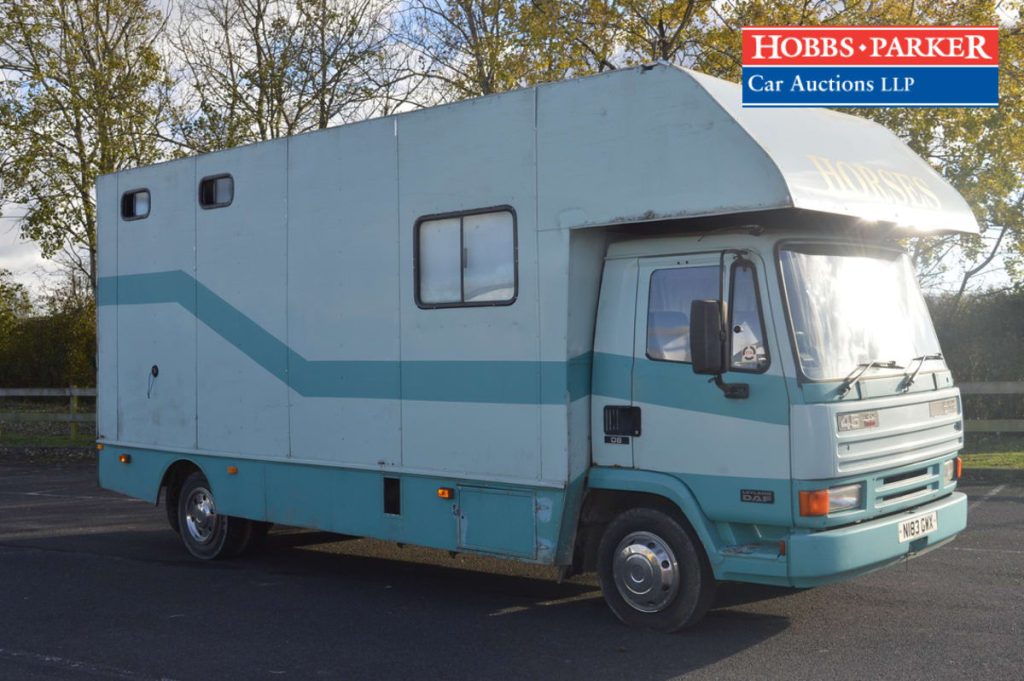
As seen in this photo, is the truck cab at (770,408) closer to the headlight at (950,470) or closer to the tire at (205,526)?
the headlight at (950,470)

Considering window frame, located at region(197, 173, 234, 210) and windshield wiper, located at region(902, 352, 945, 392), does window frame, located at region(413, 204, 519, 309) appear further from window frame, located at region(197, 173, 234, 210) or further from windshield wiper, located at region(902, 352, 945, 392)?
windshield wiper, located at region(902, 352, 945, 392)

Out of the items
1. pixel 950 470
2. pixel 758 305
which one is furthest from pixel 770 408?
pixel 950 470

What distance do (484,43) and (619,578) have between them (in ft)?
47.0

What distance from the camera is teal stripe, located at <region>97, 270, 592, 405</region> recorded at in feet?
24.4

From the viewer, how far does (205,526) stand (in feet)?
33.2

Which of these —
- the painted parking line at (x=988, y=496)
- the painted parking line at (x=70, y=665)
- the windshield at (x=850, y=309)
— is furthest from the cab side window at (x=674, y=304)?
the painted parking line at (x=988, y=496)

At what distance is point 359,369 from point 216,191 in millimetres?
2498

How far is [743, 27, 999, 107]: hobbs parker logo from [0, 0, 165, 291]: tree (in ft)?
44.3

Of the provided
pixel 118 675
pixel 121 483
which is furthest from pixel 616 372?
pixel 121 483

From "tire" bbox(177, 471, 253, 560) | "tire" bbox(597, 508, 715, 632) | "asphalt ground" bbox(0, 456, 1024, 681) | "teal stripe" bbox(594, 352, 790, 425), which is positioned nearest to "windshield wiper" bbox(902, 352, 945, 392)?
"teal stripe" bbox(594, 352, 790, 425)

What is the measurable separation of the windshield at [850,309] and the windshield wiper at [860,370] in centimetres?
3

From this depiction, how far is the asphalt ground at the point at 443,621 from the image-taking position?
253 inches

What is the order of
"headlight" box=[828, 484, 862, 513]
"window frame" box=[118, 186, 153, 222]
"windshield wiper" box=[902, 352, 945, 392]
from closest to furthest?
"headlight" box=[828, 484, 862, 513], "windshield wiper" box=[902, 352, 945, 392], "window frame" box=[118, 186, 153, 222]

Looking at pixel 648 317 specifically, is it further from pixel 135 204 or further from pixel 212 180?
pixel 135 204
